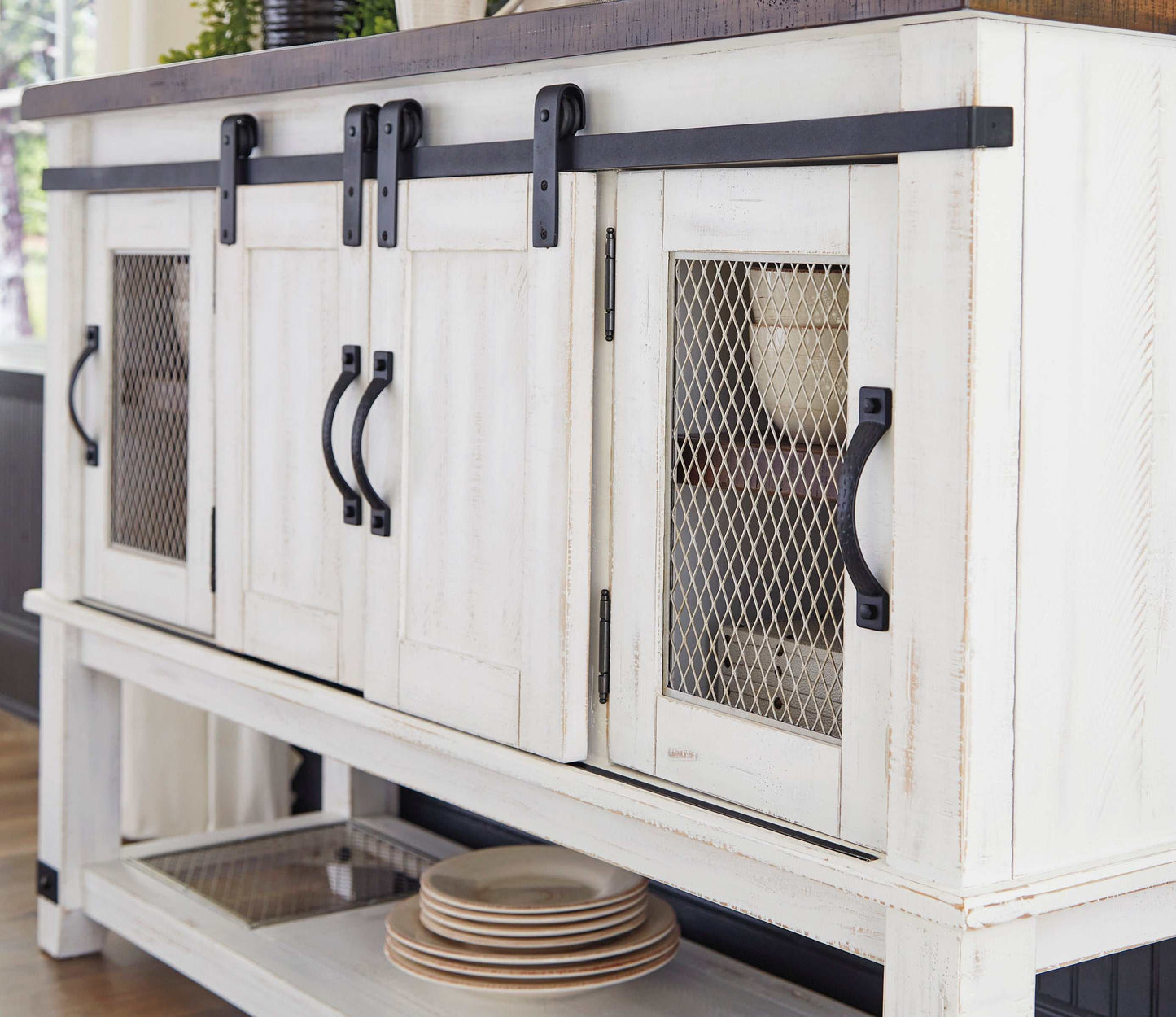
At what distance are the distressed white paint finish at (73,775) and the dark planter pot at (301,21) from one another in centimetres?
101

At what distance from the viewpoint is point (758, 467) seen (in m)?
1.51

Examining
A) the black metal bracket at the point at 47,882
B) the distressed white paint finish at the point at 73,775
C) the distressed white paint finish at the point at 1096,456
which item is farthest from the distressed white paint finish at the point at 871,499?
the black metal bracket at the point at 47,882

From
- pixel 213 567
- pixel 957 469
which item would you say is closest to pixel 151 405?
pixel 213 567

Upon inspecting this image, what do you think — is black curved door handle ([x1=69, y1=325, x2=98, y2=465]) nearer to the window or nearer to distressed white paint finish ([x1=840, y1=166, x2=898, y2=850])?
distressed white paint finish ([x1=840, y1=166, x2=898, y2=850])

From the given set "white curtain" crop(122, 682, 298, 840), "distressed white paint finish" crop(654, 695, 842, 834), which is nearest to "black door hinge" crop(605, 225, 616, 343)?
"distressed white paint finish" crop(654, 695, 842, 834)

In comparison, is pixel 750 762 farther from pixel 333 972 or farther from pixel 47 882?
pixel 47 882

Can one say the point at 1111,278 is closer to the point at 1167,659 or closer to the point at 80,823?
the point at 1167,659

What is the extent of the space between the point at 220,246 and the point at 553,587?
0.83m

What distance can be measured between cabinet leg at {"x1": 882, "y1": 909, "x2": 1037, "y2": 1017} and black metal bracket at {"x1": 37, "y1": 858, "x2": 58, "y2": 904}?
68.5 inches

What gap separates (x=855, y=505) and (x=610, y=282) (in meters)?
0.39

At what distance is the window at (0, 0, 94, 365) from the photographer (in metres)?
4.08

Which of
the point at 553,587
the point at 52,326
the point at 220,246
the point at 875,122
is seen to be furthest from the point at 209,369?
the point at 875,122

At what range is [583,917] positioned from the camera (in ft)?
6.81

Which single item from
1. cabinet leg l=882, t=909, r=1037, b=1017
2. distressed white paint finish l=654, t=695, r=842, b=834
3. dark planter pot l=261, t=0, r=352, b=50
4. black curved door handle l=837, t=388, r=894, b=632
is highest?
dark planter pot l=261, t=0, r=352, b=50
